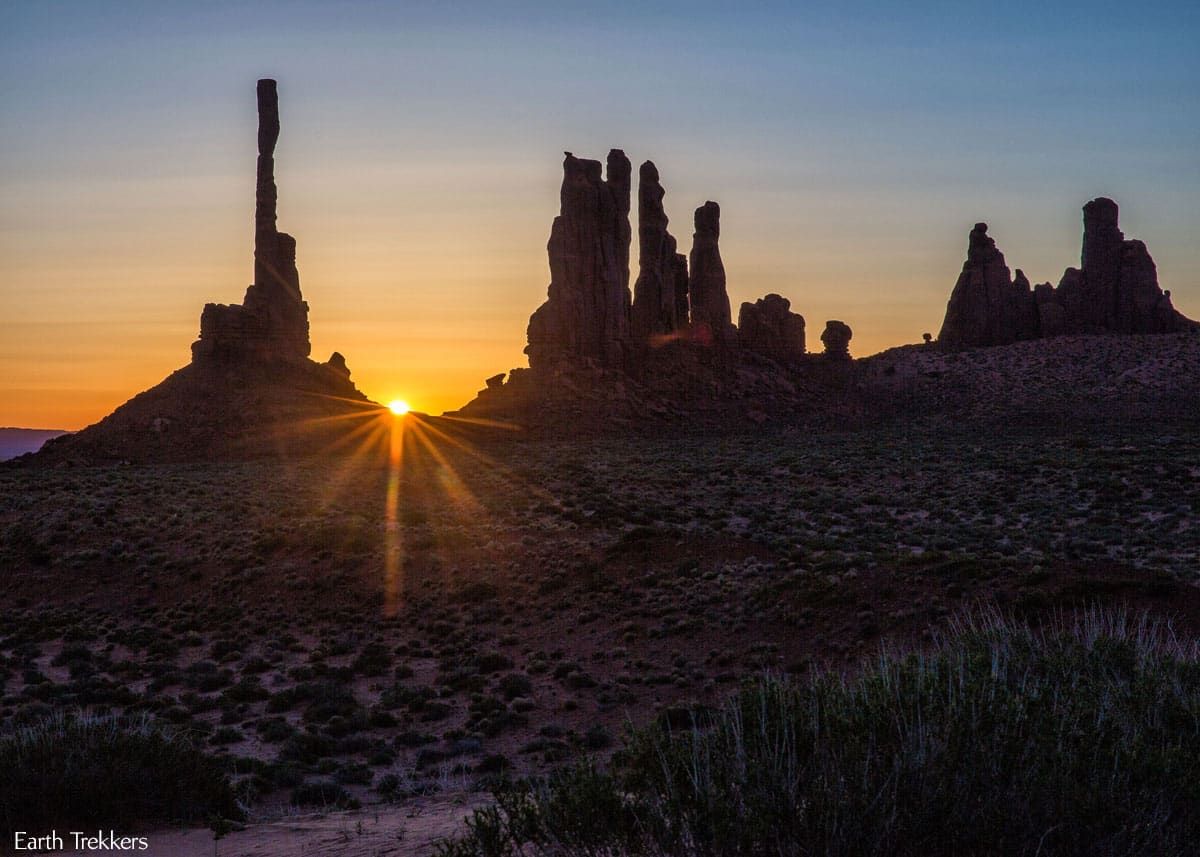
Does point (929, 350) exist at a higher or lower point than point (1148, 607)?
higher

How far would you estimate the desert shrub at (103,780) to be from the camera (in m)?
11.2

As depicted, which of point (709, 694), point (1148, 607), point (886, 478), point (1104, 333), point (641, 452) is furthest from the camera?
point (1104, 333)

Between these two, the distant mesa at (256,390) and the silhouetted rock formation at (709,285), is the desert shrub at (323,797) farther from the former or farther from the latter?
the silhouetted rock formation at (709,285)

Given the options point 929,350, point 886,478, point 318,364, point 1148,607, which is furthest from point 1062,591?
point 929,350

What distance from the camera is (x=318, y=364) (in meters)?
75.9

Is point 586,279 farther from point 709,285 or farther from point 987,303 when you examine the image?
point 987,303

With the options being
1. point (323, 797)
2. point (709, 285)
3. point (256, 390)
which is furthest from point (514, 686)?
point (709, 285)

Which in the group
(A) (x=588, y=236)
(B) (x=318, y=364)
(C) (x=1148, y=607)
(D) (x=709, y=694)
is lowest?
(D) (x=709, y=694)

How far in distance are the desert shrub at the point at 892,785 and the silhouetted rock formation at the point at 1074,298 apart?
95819 mm

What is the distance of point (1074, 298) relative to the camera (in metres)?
99.1

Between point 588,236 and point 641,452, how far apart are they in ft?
88.1

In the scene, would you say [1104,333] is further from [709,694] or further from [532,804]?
[532,804]

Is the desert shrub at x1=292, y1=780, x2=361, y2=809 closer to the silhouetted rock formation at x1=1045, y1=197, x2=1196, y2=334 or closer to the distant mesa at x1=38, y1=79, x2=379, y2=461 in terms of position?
the distant mesa at x1=38, y1=79, x2=379, y2=461

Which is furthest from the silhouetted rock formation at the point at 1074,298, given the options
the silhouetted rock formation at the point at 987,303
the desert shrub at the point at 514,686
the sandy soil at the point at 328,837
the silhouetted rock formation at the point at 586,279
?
the sandy soil at the point at 328,837
